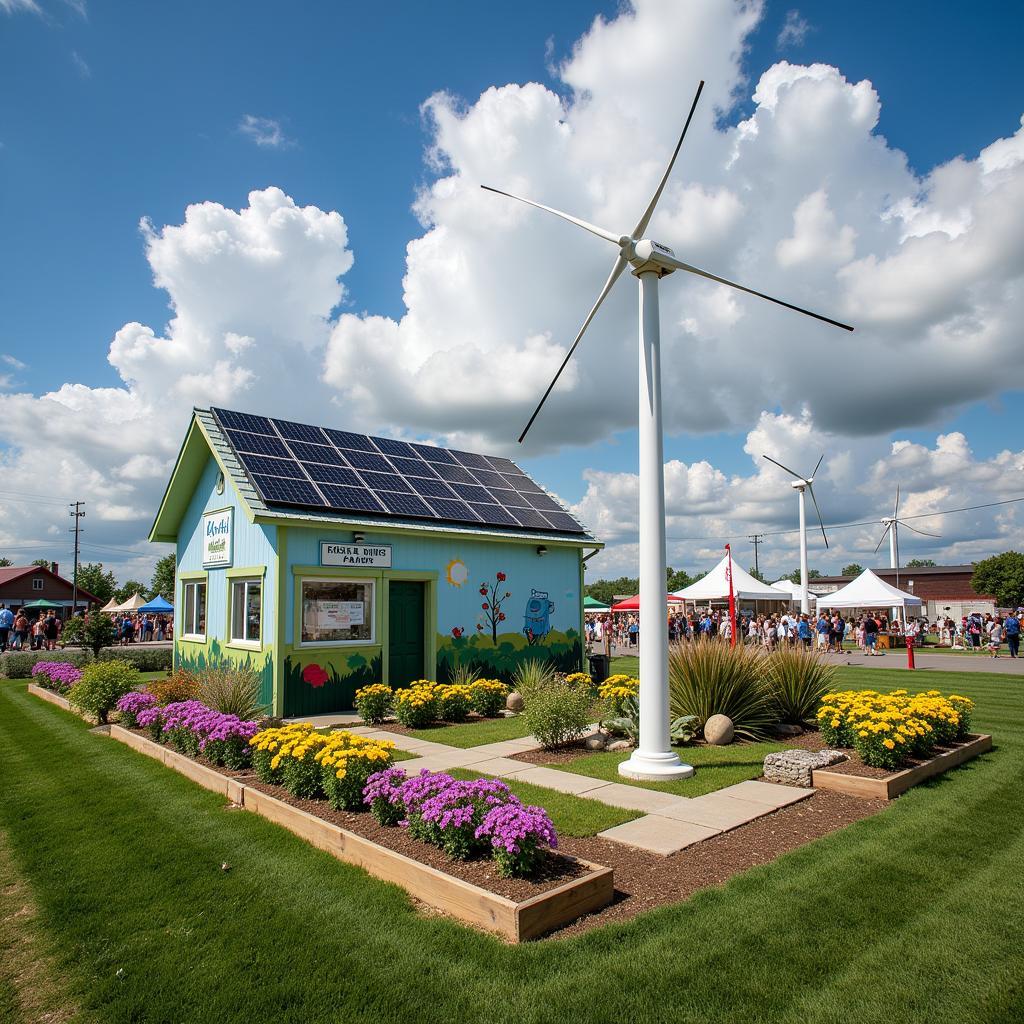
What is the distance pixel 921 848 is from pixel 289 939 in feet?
16.0

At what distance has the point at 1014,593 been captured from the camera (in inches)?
2813

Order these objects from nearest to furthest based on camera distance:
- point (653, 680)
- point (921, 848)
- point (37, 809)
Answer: point (921, 848) < point (37, 809) < point (653, 680)

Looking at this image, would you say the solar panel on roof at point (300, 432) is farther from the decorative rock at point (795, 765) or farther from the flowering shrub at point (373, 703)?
the decorative rock at point (795, 765)

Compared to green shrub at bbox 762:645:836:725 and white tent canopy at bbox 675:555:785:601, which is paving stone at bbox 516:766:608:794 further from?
white tent canopy at bbox 675:555:785:601

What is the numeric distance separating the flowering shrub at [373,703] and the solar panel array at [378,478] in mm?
3596

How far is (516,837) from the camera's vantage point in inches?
183

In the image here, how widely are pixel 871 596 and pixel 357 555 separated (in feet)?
102

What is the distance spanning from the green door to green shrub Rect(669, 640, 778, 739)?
609 cm

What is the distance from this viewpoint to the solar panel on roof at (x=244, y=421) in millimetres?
14680

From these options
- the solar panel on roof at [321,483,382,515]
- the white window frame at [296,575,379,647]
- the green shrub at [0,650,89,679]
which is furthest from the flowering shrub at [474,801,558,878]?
the green shrub at [0,650,89,679]

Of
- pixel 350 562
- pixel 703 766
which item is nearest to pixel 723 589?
pixel 350 562

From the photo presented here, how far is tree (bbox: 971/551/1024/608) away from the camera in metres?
71.4

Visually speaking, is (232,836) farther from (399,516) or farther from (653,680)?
(399,516)

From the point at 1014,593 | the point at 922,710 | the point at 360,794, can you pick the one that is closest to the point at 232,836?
the point at 360,794
